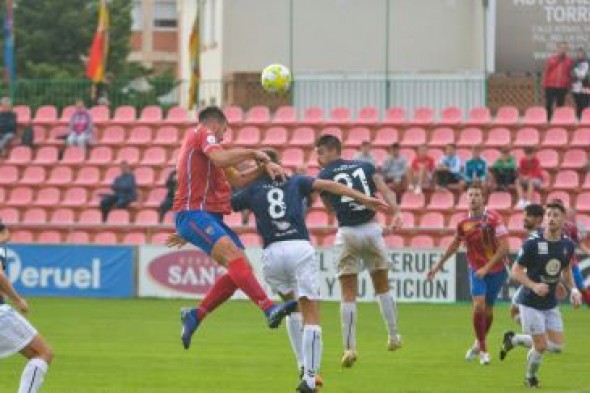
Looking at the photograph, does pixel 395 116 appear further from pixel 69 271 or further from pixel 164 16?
pixel 164 16

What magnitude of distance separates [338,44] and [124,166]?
1047cm

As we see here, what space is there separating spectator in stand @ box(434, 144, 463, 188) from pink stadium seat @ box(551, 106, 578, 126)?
347 cm

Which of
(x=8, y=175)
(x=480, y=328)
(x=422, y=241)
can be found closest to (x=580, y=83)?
(x=422, y=241)

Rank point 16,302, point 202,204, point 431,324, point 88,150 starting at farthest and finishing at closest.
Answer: point 88,150, point 431,324, point 202,204, point 16,302

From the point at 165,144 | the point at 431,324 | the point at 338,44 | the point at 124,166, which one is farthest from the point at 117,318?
the point at 338,44

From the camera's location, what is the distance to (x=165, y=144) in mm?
38906

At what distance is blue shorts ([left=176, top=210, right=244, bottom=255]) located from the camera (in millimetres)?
15500

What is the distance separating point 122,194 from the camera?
118ft

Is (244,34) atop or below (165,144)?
atop

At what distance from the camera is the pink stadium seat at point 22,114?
40.4m

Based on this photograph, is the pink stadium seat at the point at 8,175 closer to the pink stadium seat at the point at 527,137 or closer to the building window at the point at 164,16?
the pink stadium seat at the point at 527,137

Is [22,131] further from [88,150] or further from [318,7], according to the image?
[318,7]

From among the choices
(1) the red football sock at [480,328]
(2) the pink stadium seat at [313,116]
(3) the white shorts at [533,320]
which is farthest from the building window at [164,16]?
(3) the white shorts at [533,320]

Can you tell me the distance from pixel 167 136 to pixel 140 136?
2.30ft
